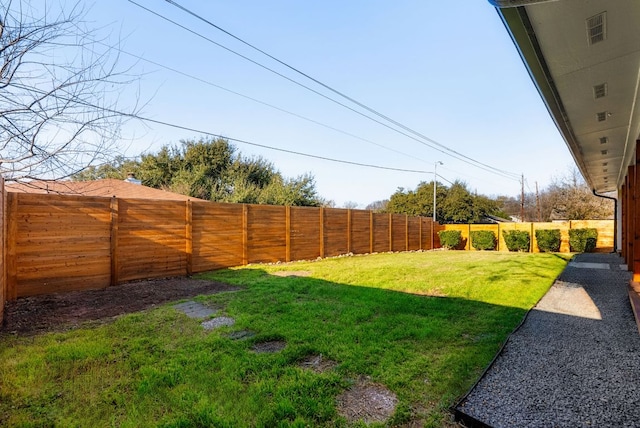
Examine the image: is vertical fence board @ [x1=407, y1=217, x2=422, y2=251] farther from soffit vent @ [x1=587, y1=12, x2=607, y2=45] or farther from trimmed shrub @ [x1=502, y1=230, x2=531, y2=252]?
soffit vent @ [x1=587, y1=12, x2=607, y2=45]

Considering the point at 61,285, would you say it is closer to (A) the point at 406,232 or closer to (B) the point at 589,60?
(B) the point at 589,60

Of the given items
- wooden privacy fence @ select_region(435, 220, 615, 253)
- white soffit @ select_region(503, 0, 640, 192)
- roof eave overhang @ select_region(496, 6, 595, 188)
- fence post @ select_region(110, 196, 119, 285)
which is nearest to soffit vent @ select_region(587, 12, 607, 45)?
white soffit @ select_region(503, 0, 640, 192)

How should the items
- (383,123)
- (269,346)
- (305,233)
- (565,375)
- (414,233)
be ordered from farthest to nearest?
(414,233) → (383,123) → (305,233) → (269,346) → (565,375)

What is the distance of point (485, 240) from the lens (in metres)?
16.5

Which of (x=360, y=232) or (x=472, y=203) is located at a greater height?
(x=472, y=203)

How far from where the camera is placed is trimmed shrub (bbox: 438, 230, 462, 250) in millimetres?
17438

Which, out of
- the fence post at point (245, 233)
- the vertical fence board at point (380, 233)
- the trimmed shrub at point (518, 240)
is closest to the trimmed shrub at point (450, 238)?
the trimmed shrub at point (518, 240)

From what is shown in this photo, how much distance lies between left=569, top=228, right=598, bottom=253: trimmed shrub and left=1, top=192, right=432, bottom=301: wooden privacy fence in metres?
12.0

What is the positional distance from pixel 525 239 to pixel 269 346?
53.7 feet

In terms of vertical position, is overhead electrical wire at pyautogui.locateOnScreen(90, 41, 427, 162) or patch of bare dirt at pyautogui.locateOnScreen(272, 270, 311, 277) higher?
overhead electrical wire at pyautogui.locateOnScreen(90, 41, 427, 162)

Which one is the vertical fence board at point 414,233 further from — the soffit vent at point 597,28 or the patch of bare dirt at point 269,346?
the patch of bare dirt at point 269,346

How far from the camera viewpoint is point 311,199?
17.5 meters

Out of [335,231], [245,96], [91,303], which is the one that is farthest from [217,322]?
[245,96]

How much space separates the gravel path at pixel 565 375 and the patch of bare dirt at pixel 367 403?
17.4 inches
